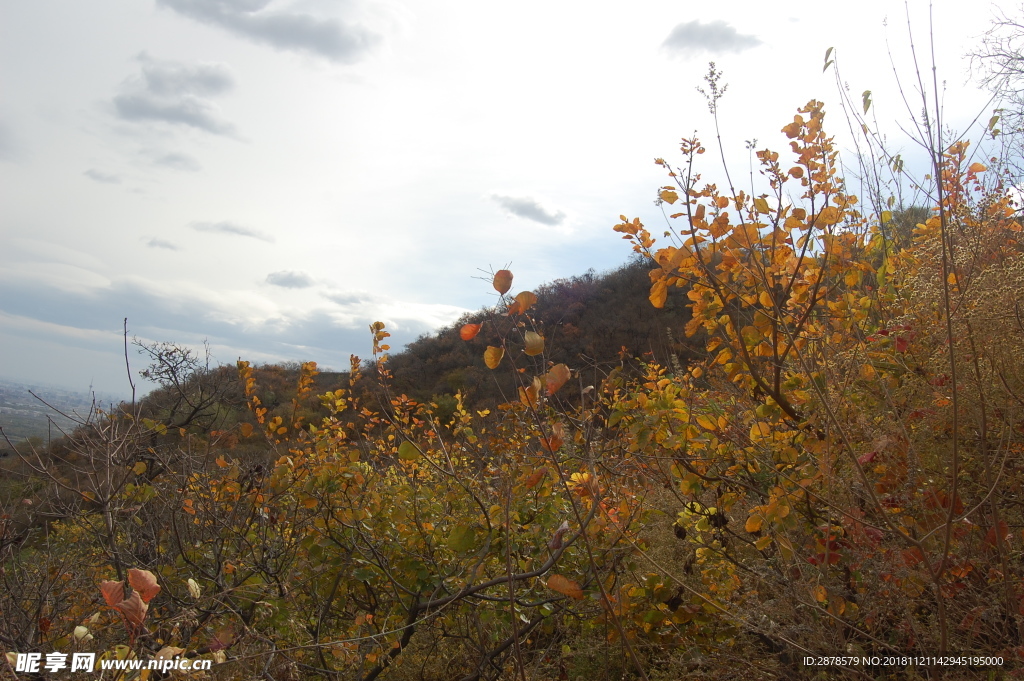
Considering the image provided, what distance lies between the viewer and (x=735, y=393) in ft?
8.67

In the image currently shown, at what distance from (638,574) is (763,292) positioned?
1.25 meters

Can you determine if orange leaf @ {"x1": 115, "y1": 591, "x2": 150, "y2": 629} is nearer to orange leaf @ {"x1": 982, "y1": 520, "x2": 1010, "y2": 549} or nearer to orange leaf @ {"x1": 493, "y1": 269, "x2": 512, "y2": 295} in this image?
orange leaf @ {"x1": 493, "y1": 269, "x2": 512, "y2": 295}

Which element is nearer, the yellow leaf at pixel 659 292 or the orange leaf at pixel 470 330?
the orange leaf at pixel 470 330

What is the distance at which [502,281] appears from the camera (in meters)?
1.49

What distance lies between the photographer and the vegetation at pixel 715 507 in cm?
154

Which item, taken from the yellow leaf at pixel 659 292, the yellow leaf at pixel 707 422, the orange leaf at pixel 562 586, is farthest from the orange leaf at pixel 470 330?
the yellow leaf at pixel 707 422

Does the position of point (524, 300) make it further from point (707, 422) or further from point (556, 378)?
point (707, 422)

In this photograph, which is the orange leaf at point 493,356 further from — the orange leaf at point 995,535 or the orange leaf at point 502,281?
the orange leaf at point 995,535

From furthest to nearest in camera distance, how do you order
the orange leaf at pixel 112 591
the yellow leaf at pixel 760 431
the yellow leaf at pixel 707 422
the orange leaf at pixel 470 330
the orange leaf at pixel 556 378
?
the yellow leaf at pixel 760 431
the yellow leaf at pixel 707 422
the orange leaf at pixel 470 330
the orange leaf at pixel 556 378
the orange leaf at pixel 112 591

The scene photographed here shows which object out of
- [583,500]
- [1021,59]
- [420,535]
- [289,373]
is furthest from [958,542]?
[289,373]

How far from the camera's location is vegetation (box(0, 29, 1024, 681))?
154 cm

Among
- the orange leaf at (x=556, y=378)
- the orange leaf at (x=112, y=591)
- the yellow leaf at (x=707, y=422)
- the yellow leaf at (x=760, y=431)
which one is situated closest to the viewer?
the orange leaf at (x=112, y=591)

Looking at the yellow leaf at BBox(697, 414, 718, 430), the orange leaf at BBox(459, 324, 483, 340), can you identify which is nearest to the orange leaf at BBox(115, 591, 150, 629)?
the orange leaf at BBox(459, 324, 483, 340)

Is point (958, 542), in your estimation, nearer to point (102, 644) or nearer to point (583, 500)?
point (583, 500)
